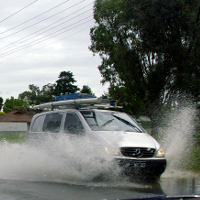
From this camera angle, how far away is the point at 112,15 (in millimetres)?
24047

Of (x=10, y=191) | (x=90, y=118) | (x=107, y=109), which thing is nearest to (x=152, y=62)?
(x=107, y=109)

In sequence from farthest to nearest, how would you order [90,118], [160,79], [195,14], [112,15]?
[112,15] < [160,79] < [195,14] < [90,118]

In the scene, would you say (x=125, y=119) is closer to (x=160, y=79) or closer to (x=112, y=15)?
(x=160, y=79)

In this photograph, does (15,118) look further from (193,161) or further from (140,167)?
(140,167)

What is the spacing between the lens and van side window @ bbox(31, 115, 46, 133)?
1036 centimetres

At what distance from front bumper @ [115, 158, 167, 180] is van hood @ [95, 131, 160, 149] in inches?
13.7

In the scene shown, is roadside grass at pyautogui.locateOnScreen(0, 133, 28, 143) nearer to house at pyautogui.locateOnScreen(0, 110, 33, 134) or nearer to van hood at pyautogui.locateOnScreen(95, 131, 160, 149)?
van hood at pyautogui.locateOnScreen(95, 131, 160, 149)

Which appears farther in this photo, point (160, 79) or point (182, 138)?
point (160, 79)

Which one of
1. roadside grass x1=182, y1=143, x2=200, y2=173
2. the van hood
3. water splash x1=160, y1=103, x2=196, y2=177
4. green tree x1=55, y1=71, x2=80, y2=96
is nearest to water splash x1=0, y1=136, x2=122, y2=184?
the van hood

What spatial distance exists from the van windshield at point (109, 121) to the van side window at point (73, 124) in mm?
214

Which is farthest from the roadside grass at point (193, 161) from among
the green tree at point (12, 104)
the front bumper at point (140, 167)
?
the green tree at point (12, 104)

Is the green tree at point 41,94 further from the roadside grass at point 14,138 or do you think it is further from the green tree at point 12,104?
the roadside grass at point 14,138

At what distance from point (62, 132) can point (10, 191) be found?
2.45m

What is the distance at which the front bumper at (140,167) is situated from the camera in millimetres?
7367
